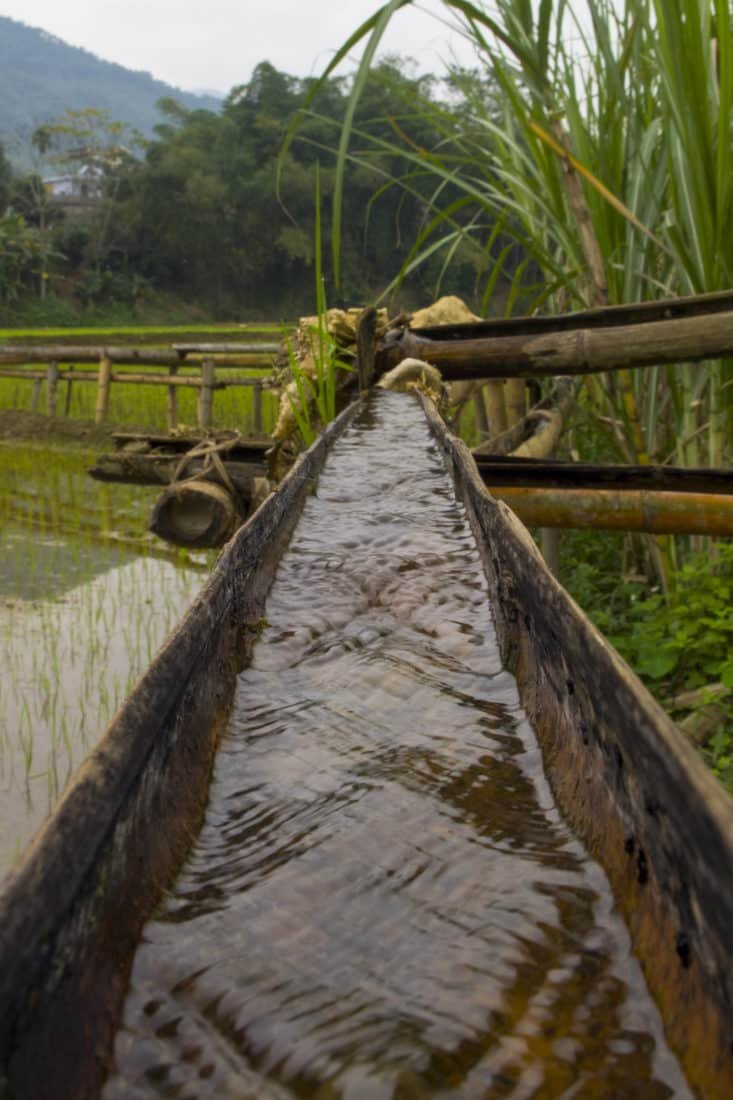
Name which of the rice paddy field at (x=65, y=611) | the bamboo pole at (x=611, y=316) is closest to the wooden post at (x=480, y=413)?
the rice paddy field at (x=65, y=611)

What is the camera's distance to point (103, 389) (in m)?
12.6

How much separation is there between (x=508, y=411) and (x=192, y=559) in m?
2.92

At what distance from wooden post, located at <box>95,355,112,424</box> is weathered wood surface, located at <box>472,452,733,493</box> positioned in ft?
33.3

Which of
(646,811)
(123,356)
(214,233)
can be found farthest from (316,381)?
(214,233)

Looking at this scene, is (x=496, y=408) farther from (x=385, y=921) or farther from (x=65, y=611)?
(x=385, y=921)

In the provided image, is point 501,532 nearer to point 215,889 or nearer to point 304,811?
point 304,811

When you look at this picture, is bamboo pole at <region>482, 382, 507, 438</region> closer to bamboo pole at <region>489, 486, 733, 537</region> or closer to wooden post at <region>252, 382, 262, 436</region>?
bamboo pole at <region>489, 486, 733, 537</region>

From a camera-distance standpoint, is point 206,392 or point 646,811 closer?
point 646,811

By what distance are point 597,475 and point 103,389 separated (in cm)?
1058

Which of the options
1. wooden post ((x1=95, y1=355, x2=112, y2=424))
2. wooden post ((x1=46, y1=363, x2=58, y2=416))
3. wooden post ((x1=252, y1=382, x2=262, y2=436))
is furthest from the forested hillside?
wooden post ((x1=252, y1=382, x2=262, y2=436))

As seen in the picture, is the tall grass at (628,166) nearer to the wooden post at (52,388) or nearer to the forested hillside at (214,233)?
the wooden post at (52,388)

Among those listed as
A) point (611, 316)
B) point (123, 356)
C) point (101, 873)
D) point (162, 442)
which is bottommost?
point (101, 873)

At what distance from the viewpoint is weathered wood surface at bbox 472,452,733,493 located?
2955 millimetres

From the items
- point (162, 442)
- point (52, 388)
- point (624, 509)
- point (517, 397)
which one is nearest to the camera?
point (624, 509)
